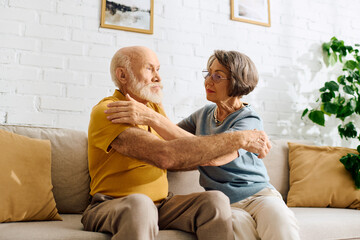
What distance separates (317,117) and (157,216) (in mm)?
1882

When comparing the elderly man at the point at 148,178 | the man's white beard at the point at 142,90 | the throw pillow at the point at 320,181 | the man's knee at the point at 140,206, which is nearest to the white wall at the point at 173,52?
the throw pillow at the point at 320,181

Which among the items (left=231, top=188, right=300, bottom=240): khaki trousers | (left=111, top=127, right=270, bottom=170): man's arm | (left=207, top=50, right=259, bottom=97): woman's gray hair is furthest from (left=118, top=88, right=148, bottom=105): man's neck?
(left=231, top=188, right=300, bottom=240): khaki trousers

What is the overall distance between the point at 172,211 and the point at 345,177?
4.44 ft

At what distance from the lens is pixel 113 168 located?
1.53 m

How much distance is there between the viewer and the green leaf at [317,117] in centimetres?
273

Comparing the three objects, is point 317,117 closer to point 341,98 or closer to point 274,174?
point 341,98

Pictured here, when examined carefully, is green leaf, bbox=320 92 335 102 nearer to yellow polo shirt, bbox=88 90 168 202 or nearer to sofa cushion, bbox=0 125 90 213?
yellow polo shirt, bbox=88 90 168 202

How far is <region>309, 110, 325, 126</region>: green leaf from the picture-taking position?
8.95ft

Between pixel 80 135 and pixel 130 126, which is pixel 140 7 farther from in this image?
pixel 130 126

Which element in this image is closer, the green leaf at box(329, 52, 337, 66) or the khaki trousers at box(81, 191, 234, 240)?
the khaki trousers at box(81, 191, 234, 240)

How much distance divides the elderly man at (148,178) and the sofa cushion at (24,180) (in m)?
0.25

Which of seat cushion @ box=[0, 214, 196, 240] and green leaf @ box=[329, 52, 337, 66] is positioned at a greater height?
green leaf @ box=[329, 52, 337, 66]

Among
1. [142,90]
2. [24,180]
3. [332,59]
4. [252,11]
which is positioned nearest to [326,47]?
[332,59]

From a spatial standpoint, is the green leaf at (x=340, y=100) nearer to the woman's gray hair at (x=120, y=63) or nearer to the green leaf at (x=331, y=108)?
the green leaf at (x=331, y=108)
